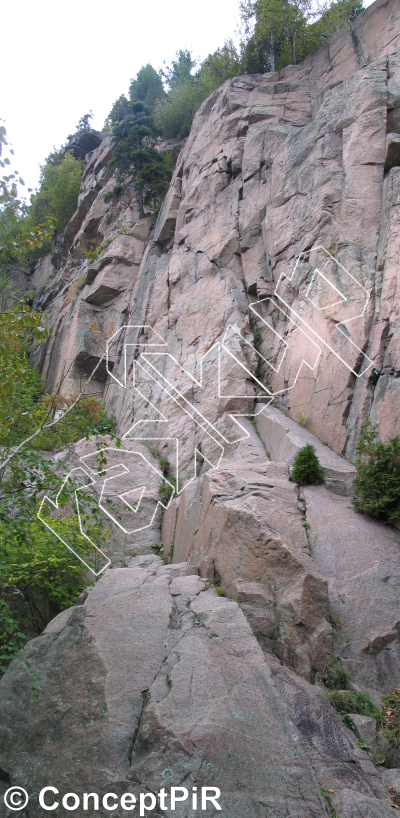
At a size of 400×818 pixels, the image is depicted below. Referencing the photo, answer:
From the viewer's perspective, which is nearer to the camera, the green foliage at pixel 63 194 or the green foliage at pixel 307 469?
the green foliage at pixel 307 469

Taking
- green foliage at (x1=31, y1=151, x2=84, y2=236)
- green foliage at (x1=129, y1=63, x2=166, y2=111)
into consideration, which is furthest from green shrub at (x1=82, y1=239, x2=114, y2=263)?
green foliage at (x1=129, y1=63, x2=166, y2=111)

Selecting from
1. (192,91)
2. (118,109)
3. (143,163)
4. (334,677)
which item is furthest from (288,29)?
(334,677)

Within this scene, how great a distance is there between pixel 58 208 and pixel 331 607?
112 ft

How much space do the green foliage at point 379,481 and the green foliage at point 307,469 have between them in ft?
2.29

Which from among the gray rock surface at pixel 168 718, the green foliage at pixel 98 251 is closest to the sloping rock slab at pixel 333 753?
the gray rock surface at pixel 168 718

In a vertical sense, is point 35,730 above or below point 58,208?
below

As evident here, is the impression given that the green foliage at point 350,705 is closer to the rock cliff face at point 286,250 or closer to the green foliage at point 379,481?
the green foliage at point 379,481

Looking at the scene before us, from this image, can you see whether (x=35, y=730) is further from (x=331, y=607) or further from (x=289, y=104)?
(x=289, y=104)

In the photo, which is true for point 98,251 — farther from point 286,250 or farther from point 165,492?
point 165,492

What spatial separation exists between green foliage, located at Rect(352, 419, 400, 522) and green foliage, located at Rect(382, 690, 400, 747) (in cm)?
325

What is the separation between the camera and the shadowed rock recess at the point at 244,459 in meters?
4.53

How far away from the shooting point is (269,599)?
6.66m

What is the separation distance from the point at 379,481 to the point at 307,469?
4.35ft

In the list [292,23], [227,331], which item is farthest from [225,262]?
[292,23]
